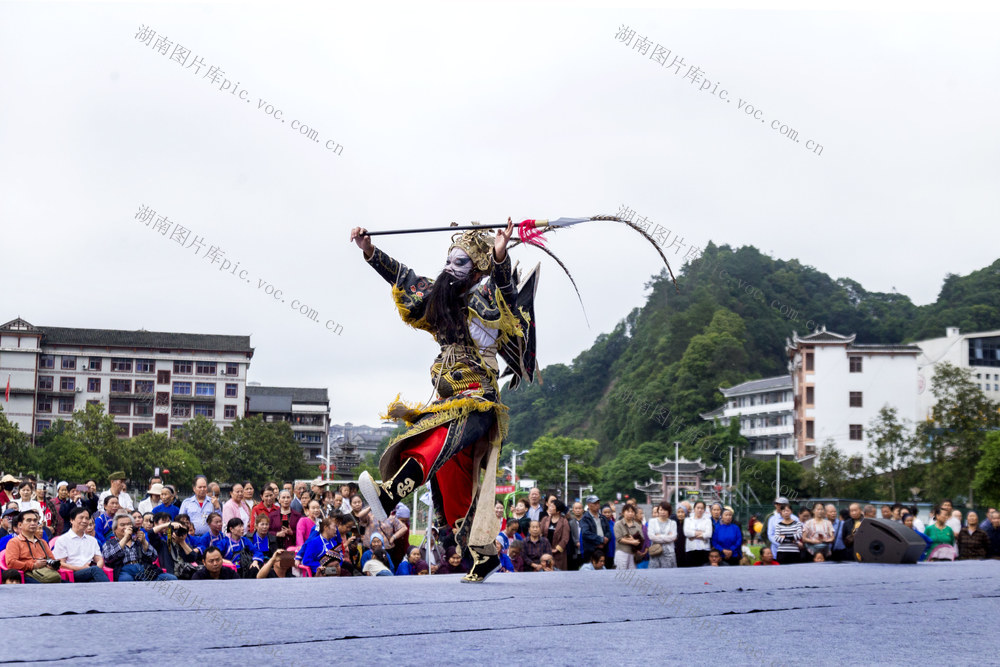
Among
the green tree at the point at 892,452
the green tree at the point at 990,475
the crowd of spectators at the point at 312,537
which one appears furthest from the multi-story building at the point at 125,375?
the crowd of spectators at the point at 312,537

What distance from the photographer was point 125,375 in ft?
228

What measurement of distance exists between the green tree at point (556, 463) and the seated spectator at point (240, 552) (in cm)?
5878

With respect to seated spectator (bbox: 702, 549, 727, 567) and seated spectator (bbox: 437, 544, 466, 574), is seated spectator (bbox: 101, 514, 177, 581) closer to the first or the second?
seated spectator (bbox: 437, 544, 466, 574)

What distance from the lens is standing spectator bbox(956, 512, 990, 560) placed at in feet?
46.3

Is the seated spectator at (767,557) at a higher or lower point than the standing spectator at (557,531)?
lower

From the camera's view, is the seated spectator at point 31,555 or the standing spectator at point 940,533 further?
the standing spectator at point 940,533

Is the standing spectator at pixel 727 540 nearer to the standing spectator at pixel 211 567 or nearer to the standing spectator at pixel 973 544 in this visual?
the standing spectator at pixel 973 544

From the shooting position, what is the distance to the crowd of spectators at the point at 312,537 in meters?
8.12

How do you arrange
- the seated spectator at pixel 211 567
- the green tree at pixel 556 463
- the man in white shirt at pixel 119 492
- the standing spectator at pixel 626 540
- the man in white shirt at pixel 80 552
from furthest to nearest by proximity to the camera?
the green tree at pixel 556 463 → the standing spectator at pixel 626 540 → the man in white shirt at pixel 119 492 → the seated spectator at pixel 211 567 → the man in white shirt at pixel 80 552

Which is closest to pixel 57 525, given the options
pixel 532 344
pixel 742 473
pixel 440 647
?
pixel 532 344

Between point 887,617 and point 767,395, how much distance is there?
68.1 meters

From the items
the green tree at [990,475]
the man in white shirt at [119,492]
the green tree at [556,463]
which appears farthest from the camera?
the green tree at [556,463]

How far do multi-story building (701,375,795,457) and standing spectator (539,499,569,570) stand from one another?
5868cm

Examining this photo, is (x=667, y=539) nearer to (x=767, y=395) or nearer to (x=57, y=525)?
(x=57, y=525)
